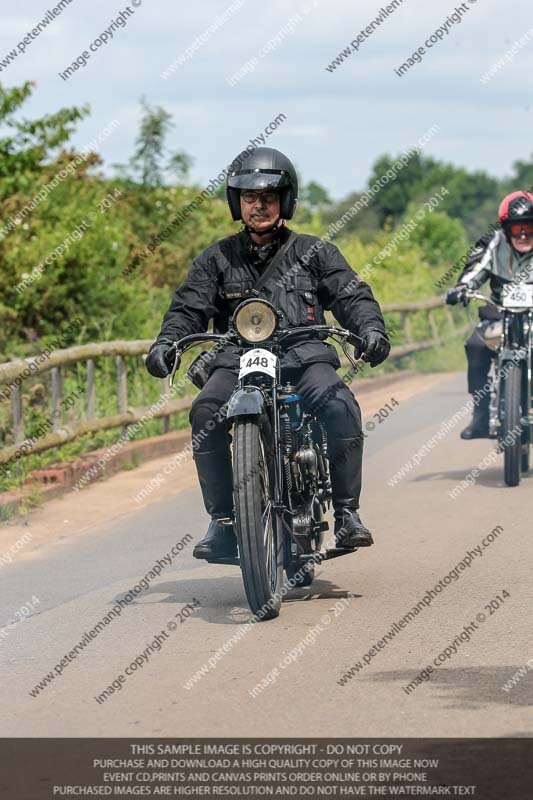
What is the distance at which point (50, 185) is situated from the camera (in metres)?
18.8

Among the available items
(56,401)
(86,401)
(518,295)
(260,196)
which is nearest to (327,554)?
(260,196)

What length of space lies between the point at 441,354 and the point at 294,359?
20.2 metres

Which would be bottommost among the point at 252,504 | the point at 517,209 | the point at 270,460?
the point at 252,504

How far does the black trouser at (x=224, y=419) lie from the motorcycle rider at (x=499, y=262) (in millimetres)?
4201

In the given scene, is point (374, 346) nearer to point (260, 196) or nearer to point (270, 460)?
point (270, 460)

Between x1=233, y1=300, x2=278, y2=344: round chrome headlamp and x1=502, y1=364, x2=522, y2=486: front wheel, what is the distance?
4.43 m

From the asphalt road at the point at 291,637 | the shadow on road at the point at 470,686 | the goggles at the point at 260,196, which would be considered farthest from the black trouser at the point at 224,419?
the shadow on road at the point at 470,686

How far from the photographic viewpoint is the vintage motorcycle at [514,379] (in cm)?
1109

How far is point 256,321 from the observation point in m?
6.98

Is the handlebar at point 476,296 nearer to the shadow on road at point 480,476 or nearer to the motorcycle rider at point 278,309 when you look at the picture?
the shadow on road at point 480,476

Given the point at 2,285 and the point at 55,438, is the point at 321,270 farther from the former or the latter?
the point at 2,285

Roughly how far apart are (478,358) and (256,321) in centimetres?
526

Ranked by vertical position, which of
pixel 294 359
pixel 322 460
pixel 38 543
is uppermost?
pixel 294 359

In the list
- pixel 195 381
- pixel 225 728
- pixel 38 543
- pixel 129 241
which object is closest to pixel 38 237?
pixel 129 241
